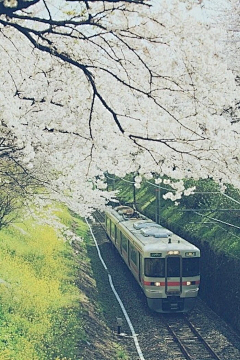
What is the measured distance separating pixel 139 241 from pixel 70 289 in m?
3.00

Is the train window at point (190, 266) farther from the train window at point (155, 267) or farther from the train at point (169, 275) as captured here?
the train window at point (155, 267)

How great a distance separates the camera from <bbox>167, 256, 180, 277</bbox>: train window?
14930 millimetres

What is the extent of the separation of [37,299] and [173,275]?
14.6 ft

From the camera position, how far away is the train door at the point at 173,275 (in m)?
14.9

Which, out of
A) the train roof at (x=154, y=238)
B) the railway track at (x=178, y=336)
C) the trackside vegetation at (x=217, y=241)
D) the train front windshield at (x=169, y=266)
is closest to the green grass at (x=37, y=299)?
the railway track at (x=178, y=336)

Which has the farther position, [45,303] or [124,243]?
[124,243]

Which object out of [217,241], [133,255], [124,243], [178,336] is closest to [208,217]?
[178,336]

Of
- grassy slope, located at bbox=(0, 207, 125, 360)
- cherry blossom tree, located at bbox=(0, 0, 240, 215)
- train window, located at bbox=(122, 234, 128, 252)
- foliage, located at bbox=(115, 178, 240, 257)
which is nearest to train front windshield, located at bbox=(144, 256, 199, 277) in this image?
foliage, located at bbox=(115, 178, 240, 257)

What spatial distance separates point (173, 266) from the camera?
→ 15.0 m

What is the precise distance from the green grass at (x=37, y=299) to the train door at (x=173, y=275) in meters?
2.98

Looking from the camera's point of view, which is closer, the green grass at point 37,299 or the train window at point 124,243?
the green grass at point 37,299

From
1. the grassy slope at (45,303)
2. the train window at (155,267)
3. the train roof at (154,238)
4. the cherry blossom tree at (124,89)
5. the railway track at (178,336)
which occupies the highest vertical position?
the cherry blossom tree at (124,89)

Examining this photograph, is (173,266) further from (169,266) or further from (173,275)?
(173,275)

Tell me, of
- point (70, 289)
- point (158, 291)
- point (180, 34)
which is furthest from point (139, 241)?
point (180, 34)
